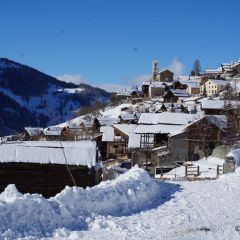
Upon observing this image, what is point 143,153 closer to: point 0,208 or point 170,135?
point 170,135

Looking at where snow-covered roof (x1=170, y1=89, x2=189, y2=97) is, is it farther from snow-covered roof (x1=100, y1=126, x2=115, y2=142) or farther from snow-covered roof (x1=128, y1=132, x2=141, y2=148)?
snow-covered roof (x1=128, y1=132, x2=141, y2=148)

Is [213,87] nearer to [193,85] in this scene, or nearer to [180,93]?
[180,93]

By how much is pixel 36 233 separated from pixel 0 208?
4.00ft

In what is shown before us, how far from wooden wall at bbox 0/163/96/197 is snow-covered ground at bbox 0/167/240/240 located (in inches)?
368

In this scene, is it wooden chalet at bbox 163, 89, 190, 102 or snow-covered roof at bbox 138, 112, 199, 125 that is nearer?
snow-covered roof at bbox 138, 112, 199, 125

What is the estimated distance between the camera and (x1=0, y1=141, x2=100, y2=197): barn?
1187 inches

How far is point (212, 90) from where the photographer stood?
117 meters

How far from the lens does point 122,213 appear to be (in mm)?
17531

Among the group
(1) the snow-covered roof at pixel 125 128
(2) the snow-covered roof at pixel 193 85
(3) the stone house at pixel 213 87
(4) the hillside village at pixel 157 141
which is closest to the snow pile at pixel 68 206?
(4) the hillside village at pixel 157 141

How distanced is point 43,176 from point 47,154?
132 centimetres

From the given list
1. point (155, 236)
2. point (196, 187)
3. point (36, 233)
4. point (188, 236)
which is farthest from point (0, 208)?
point (196, 187)

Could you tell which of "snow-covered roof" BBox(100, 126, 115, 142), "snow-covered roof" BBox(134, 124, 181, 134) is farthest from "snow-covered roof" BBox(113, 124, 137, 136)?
"snow-covered roof" BBox(134, 124, 181, 134)

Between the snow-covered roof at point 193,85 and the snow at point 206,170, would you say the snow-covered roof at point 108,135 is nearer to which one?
the snow at point 206,170

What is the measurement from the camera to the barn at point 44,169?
3016 cm
